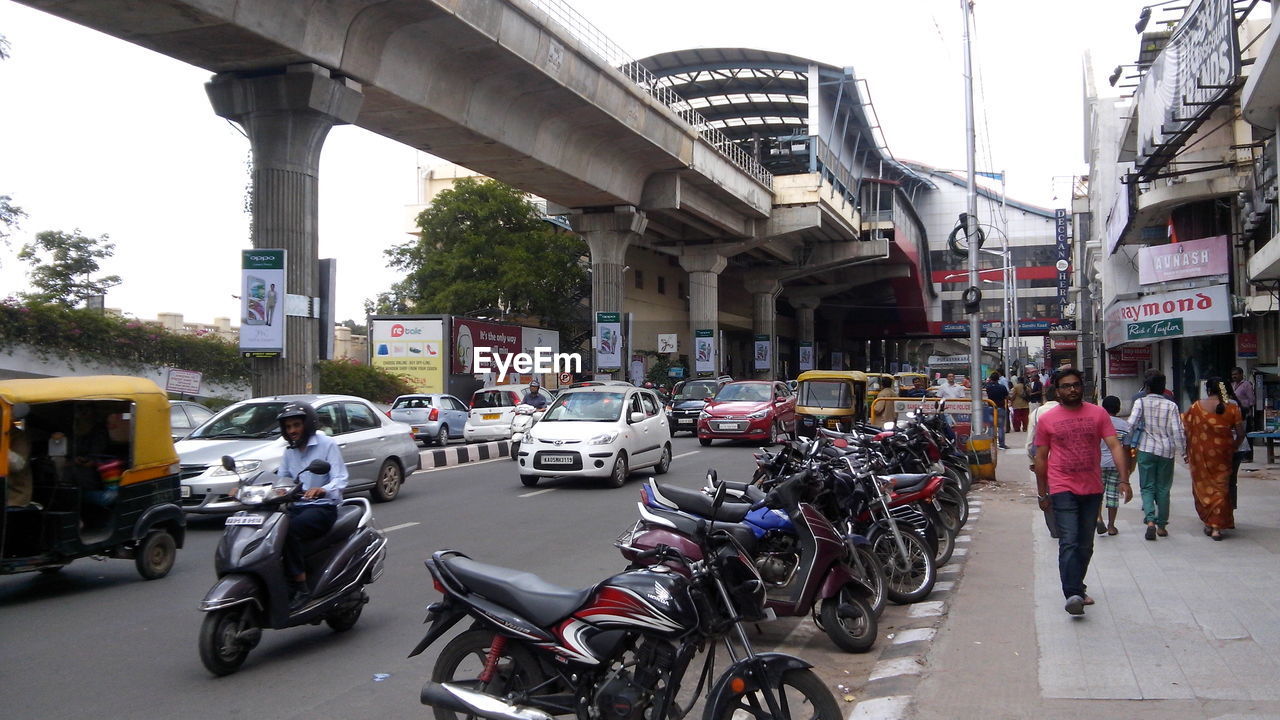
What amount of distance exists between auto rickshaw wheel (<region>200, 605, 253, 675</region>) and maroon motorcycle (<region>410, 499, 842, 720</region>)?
1.92m

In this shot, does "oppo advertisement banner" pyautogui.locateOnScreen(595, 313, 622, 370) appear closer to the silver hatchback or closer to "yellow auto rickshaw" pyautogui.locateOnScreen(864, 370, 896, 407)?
"yellow auto rickshaw" pyautogui.locateOnScreen(864, 370, 896, 407)

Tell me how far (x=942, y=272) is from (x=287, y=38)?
2859 inches

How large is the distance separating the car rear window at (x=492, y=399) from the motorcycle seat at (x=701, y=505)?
20375 millimetres

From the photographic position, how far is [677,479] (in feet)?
54.4

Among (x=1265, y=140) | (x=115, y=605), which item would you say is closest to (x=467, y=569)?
(x=115, y=605)

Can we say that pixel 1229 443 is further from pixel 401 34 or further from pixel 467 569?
pixel 401 34

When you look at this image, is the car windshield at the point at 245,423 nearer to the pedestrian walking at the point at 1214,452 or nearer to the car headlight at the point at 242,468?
the car headlight at the point at 242,468

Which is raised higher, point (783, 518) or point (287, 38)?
point (287, 38)

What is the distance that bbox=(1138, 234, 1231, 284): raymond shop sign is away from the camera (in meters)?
20.1

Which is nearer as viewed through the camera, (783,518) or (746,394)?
(783,518)

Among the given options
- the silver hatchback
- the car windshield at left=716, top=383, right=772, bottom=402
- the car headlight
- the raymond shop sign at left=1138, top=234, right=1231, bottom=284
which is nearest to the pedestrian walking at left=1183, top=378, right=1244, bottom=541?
the silver hatchback

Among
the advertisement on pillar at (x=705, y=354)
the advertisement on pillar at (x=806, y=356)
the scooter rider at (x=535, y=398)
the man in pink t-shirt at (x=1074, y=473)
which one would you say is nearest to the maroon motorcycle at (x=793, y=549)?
the man in pink t-shirt at (x=1074, y=473)

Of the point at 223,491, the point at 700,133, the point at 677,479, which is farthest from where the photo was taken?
the point at 700,133

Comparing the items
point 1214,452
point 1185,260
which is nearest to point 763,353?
point 1185,260
